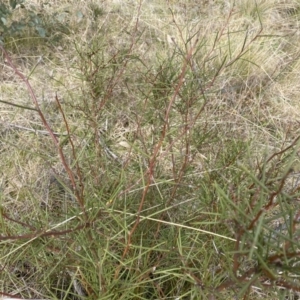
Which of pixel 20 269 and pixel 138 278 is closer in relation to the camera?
pixel 138 278

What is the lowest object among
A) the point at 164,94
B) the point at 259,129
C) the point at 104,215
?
the point at 259,129

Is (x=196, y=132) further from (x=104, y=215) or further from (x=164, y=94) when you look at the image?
(x=104, y=215)

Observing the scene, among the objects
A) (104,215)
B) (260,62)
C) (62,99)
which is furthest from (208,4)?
(104,215)

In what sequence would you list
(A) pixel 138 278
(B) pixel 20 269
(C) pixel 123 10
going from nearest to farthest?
(A) pixel 138 278
(B) pixel 20 269
(C) pixel 123 10

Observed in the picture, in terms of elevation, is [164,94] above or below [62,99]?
above

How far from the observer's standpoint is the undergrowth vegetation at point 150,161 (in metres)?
0.84

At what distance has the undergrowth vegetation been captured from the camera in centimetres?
84

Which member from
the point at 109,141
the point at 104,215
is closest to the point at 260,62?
the point at 109,141

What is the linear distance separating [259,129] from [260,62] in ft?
1.92

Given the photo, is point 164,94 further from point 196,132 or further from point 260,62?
point 260,62

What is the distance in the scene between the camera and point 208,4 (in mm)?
2877

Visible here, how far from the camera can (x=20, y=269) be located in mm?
1182

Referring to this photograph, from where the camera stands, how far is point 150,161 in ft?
3.07

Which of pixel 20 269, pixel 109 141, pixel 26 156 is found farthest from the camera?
pixel 26 156
